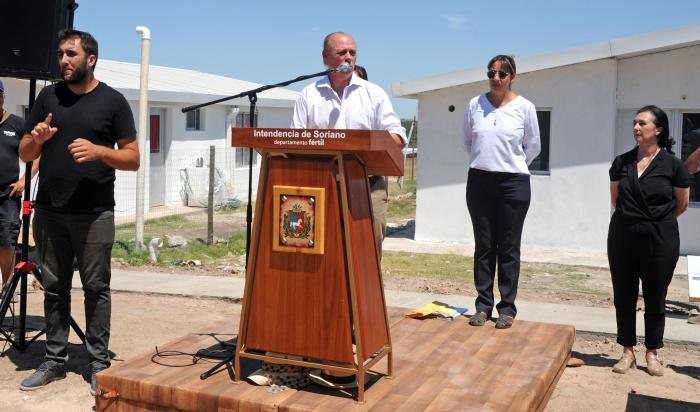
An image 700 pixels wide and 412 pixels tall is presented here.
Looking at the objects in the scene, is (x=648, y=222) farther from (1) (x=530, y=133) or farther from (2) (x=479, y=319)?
(2) (x=479, y=319)

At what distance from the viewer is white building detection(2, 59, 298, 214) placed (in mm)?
16594

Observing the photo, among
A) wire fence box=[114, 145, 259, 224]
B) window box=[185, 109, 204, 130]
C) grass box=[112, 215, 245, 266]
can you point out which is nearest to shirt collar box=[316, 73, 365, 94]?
grass box=[112, 215, 245, 266]

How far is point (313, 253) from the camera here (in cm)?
426

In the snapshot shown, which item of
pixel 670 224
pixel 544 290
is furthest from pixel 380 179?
pixel 544 290

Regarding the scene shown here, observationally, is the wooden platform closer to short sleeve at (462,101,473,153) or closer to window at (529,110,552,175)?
short sleeve at (462,101,473,153)

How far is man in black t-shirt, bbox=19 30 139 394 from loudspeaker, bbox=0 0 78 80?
0.72 m

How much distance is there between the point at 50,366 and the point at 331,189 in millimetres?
2582

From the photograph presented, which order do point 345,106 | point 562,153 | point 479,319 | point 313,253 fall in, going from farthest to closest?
point 562,153 → point 479,319 → point 345,106 → point 313,253

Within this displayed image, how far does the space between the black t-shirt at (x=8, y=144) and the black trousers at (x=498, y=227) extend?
4.14 metres

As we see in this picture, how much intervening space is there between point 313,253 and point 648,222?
286 centimetres

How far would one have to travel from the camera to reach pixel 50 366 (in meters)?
5.53

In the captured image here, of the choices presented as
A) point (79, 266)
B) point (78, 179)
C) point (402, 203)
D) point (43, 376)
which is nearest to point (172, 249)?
point (43, 376)

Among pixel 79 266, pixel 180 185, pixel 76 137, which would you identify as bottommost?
pixel 79 266

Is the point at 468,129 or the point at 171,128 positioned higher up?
the point at 171,128
